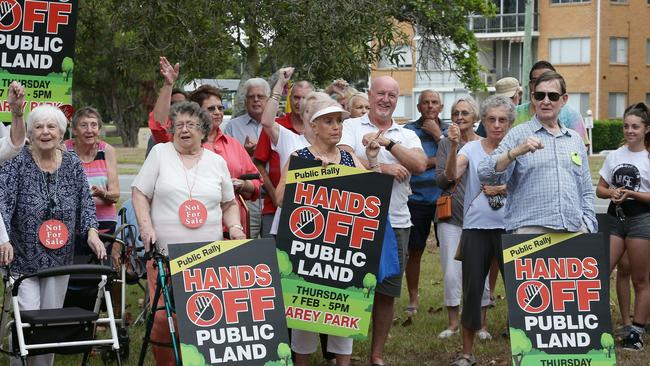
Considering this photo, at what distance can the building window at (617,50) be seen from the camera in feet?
191

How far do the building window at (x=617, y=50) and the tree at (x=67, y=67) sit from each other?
5267 centimetres

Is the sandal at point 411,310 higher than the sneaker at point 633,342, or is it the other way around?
the sandal at point 411,310

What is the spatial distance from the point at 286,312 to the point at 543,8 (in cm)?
5475

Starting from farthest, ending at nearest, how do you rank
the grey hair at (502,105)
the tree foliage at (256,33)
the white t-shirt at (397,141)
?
the tree foliage at (256,33), the grey hair at (502,105), the white t-shirt at (397,141)

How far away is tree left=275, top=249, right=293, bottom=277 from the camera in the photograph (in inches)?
314

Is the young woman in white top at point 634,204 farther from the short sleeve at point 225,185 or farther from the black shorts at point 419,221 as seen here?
the short sleeve at point 225,185

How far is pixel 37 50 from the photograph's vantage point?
28.4ft

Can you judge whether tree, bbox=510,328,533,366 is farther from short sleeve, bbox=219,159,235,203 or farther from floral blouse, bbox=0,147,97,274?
floral blouse, bbox=0,147,97,274

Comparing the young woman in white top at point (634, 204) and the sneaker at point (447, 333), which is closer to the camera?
the young woman in white top at point (634, 204)

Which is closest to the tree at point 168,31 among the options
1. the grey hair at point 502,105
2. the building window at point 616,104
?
the grey hair at point 502,105

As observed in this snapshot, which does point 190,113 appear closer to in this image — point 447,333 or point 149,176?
point 149,176

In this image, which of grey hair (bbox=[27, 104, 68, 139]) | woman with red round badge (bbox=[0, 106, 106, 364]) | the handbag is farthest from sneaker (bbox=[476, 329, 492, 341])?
grey hair (bbox=[27, 104, 68, 139])

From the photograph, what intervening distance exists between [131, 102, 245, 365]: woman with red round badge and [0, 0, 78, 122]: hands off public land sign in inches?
50.7

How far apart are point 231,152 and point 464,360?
255 centimetres
